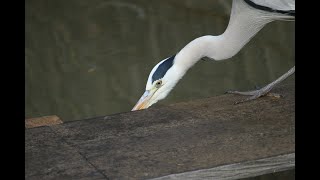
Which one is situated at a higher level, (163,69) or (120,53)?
(163,69)

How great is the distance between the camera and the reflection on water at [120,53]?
5.76 meters

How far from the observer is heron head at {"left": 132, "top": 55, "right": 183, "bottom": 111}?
376 centimetres

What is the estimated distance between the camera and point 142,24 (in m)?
7.47

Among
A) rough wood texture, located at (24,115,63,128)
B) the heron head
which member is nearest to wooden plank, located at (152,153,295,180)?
rough wood texture, located at (24,115,63,128)

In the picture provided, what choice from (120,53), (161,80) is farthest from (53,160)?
(120,53)

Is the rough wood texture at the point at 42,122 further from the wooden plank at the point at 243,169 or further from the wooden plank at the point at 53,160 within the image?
the wooden plank at the point at 243,169

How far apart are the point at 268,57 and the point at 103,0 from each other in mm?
2672

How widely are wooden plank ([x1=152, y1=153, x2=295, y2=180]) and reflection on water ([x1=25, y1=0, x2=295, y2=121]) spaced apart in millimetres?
3103

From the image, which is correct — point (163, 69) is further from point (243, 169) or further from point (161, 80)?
point (243, 169)

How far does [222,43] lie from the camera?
3711 millimetres

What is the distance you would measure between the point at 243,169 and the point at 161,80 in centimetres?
153

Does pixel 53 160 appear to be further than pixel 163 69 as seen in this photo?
No

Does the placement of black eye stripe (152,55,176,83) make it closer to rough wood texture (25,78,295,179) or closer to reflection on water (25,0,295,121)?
rough wood texture (25,78,295,179)
